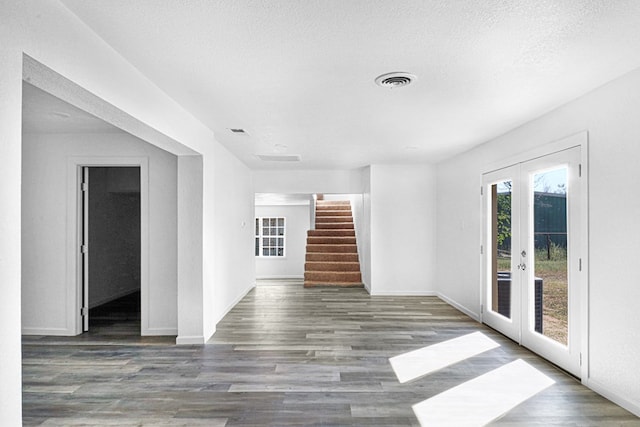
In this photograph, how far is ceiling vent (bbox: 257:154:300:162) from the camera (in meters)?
5.64

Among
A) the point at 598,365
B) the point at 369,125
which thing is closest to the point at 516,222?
the point at 598,365

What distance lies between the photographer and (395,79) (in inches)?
103

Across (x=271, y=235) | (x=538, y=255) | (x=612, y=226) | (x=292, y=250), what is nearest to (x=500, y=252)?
(x=538, y=255)

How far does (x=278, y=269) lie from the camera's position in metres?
11.1

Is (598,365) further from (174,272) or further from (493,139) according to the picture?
(174,272)

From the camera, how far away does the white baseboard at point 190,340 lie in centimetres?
399

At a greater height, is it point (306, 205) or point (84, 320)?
point (306, 205)

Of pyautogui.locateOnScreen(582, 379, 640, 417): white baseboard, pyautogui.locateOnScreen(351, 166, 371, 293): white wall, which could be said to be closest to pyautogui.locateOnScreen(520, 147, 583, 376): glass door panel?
pyautogui.locateOnScreen(582, 379, 640, 417): white baseboard

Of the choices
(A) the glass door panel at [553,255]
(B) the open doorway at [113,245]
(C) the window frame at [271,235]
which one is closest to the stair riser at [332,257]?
(C) the window frame at [271,235]

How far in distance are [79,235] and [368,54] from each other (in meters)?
4.01

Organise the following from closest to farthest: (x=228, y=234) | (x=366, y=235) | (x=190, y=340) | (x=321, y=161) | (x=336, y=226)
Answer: (x=190, y=340), (x=228, y=234), (x=321, y=161), (x=366, y=235), (x=336, y=226)

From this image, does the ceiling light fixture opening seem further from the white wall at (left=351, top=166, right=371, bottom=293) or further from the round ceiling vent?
the white wall at (left=351, top=166, right=371, bottom=293)

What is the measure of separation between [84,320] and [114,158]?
1.98 meters

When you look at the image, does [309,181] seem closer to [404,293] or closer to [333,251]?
[333,251]
